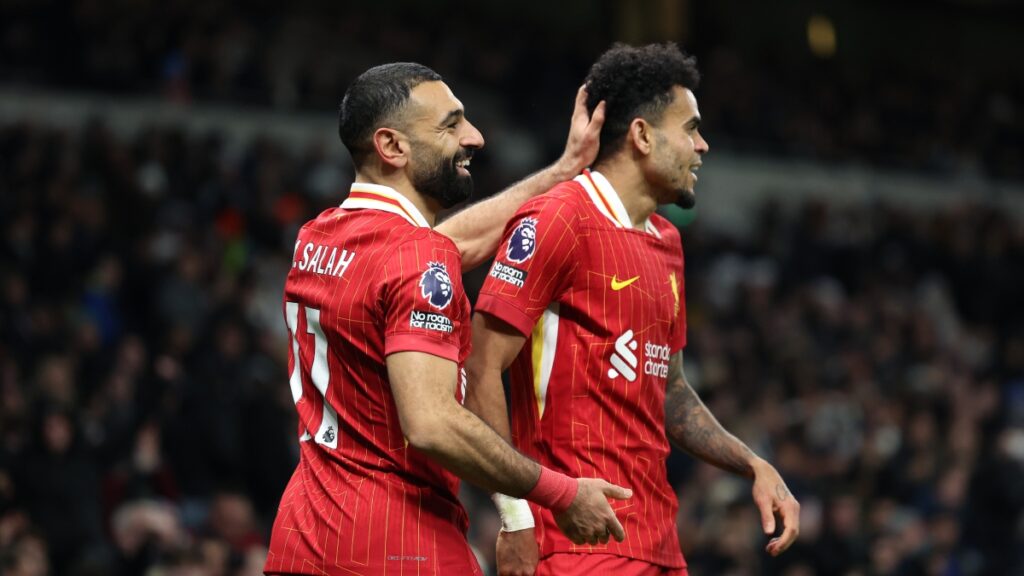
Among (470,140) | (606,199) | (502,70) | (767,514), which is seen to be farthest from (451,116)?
(502,70)

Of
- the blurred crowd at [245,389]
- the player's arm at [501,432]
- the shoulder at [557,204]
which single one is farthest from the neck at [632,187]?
the blurred crowd at [245,389]

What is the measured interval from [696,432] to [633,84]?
117cm

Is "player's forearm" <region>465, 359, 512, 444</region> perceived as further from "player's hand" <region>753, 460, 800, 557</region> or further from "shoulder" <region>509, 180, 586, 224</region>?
"player's hand" <region>753, 460, 800, 557</region>

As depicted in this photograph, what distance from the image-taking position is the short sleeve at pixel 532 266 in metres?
4.49

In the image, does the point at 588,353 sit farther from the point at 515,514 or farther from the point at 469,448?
the point at 469,448

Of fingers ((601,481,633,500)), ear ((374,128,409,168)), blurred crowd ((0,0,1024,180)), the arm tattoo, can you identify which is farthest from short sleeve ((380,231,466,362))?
blurred crowd ((0,0,1024,180))

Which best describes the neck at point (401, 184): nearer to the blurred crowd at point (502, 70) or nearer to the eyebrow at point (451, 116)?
the eyebrow at point (451, 116)

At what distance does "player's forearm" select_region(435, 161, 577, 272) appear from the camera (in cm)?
494

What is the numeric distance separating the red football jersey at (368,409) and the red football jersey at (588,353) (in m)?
0.48

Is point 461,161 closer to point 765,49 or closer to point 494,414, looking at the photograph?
point 494,414

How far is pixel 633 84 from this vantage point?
484 cm

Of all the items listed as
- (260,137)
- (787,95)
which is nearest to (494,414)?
(260,137)

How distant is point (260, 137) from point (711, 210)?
22.9 ft

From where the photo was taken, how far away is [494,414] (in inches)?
173
